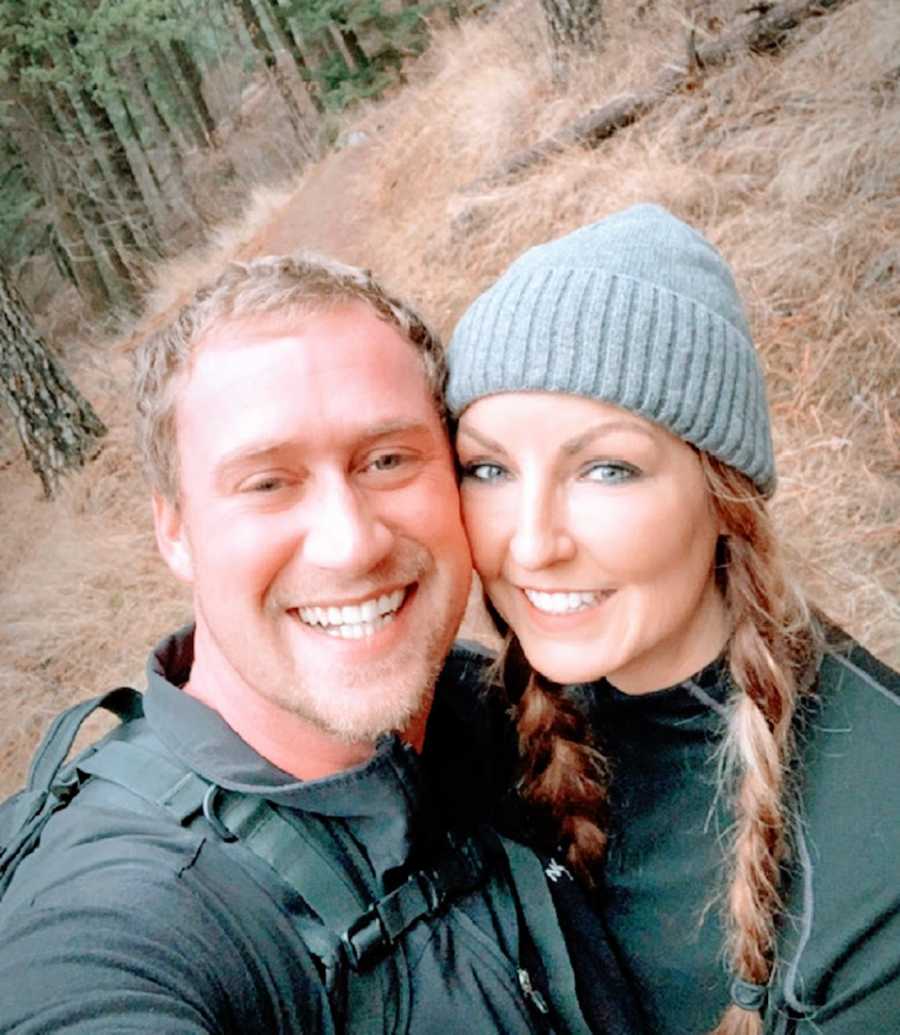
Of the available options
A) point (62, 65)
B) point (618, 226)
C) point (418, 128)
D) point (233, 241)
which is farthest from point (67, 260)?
point (618, 226)

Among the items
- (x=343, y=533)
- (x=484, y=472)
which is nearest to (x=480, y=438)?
(x=484, y=472)

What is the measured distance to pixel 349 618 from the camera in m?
1.77

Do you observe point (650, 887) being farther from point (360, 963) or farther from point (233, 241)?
point (233, 241)

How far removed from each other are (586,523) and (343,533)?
1.62 ft

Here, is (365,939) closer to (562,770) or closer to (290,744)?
(290,744)

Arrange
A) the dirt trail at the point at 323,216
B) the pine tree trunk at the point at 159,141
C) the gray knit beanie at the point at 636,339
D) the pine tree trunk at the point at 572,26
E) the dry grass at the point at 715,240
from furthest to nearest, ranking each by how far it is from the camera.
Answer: the pine tree trunk at the point at 159,141
the dirt trail at the point at 323,216
the pine tree trunk at the point at 572,26
the dry grass at the point at 715,240
the gray knit beanie at the point at 636,339

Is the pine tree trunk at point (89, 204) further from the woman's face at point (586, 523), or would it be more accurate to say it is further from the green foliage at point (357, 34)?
the woman's face at point (586, 523)

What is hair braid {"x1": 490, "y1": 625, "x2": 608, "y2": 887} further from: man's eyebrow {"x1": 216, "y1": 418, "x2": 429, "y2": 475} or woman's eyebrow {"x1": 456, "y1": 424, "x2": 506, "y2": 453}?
man's eyebrow {"x1": 216, "y1": 418, "x2": 429, "y2": 475}

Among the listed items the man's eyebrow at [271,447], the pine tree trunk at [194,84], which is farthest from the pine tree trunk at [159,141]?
the man's eyebrow at [271,447]

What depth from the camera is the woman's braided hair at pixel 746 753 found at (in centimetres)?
169

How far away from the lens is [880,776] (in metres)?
1.61

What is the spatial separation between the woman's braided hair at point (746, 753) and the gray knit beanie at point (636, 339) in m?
0.12

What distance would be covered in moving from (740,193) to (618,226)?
3879mm

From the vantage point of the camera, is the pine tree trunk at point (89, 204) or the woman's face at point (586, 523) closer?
the woman's face at point (586, 523)
